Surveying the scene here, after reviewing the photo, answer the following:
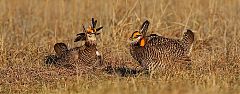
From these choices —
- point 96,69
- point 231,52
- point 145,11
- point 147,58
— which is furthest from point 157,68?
point 145,11

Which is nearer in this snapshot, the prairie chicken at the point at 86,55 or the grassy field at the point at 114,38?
the grassy field at the point at 114,38

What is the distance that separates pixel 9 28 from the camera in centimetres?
994

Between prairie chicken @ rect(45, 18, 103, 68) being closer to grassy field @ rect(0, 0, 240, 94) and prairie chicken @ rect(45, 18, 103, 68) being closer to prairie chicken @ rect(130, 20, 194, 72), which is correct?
grassy field @ rect(0, 0, 240, 94)

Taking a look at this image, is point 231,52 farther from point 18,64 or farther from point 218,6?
point 18,64

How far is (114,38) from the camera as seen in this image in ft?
29.8

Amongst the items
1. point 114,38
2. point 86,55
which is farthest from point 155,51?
point 114,38

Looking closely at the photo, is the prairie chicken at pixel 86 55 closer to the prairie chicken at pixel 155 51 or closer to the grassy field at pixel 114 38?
the grassy field at pixel 114 38

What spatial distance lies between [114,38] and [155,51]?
2.22m

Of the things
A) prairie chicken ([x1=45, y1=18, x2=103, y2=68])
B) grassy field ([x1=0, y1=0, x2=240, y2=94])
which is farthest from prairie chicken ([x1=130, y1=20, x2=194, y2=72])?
prairie chicken ([x1=45, y1=18, x2=103, y2=68])

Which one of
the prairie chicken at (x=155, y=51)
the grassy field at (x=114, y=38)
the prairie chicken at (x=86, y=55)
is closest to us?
the grassy field at (x=114, y=38)

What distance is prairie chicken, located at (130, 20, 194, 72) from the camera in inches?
271

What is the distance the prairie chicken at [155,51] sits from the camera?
6871 millimetres

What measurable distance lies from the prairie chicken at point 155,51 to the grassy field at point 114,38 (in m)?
0.22

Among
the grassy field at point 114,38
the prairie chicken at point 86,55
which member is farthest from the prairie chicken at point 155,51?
the prairie chicken at point 86,55
